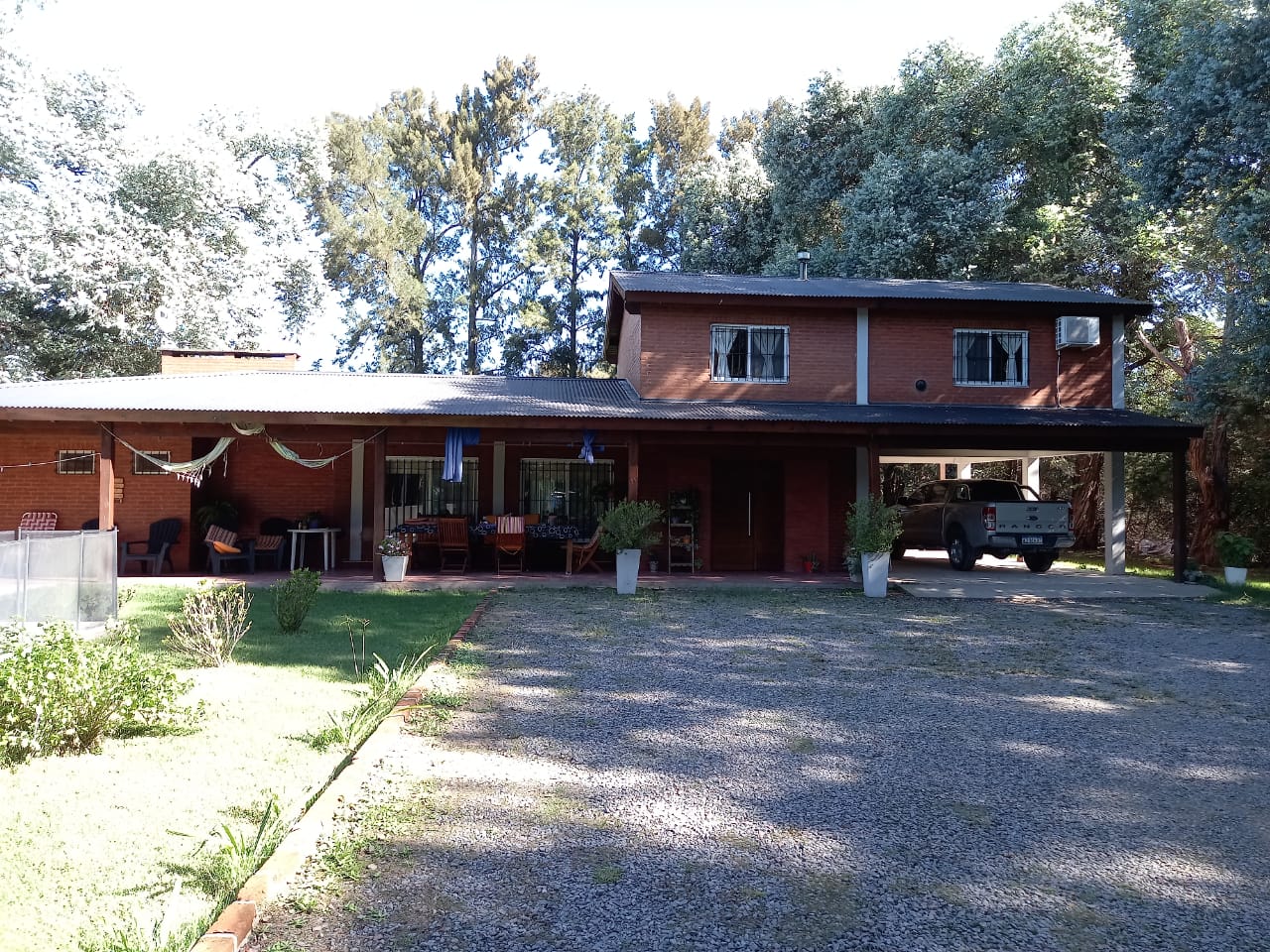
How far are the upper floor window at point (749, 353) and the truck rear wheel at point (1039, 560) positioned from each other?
235 inches

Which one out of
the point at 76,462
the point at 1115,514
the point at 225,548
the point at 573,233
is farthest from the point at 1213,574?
the point at 573,233

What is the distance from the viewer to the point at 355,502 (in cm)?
1686

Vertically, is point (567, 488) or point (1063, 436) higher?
point (1063, 436)

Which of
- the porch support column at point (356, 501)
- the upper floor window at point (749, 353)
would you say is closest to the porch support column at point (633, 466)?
the upper floor window at point (749, 353)

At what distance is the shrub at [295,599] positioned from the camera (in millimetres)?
9031

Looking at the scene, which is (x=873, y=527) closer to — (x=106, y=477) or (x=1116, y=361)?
(x=1116, y=361)

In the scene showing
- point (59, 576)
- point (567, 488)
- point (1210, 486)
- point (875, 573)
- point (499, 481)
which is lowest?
point (875, 573)

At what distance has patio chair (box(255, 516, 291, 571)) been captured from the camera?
52.7ft

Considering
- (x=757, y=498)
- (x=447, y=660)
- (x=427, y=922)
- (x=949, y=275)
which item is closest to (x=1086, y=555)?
(x=949, y=275)

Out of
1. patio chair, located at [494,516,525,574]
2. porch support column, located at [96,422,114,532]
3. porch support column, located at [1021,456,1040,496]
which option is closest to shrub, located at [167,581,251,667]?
porch support column, located at [96,422,114,532]

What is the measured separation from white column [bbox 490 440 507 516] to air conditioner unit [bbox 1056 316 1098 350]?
10.9 meters

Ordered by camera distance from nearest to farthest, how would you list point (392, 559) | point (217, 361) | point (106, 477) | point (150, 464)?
point (106, 477), point (392, 559), point (150, 464), point (217, 361)

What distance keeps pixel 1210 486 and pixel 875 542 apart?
12.8 meters

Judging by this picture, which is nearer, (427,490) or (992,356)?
(992,356)
